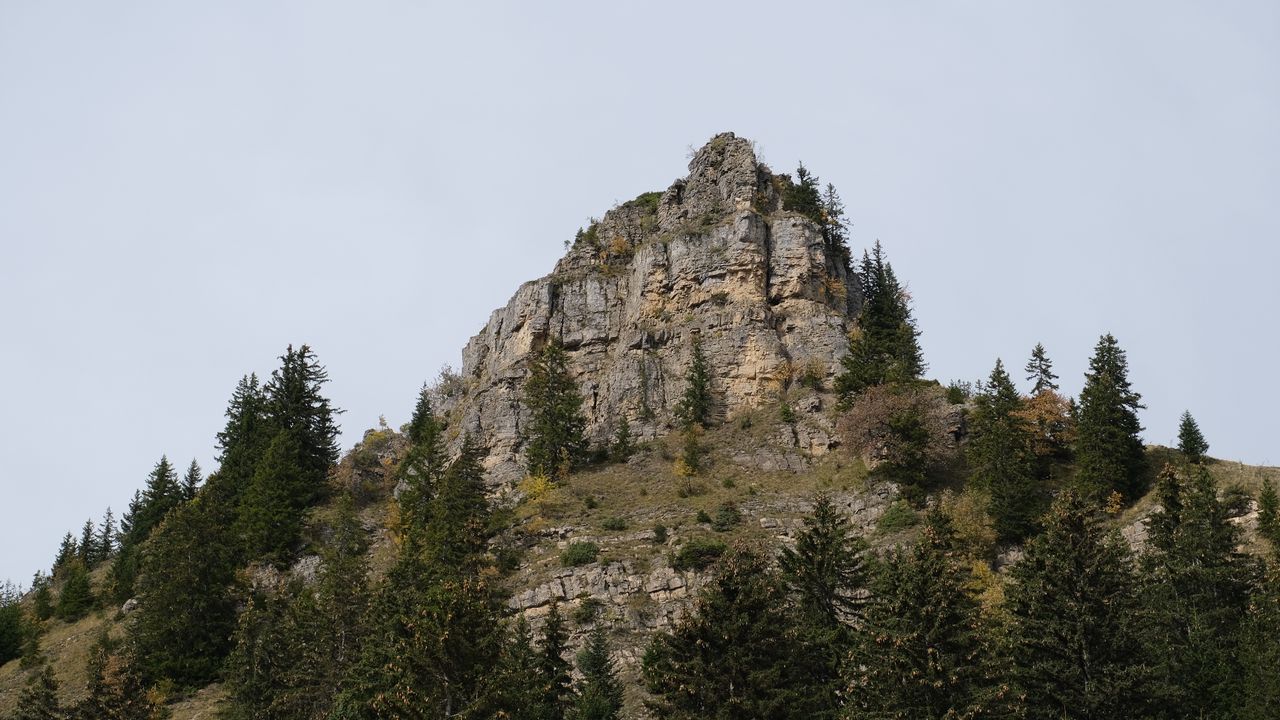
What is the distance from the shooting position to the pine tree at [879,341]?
69.9 metres

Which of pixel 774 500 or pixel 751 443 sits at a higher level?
pixel 751 443

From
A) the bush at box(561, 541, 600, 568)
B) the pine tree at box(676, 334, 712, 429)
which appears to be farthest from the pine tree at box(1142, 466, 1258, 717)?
the pine tree at box(676, 334, 712, 429)

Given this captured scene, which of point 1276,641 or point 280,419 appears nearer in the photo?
point 1276,641

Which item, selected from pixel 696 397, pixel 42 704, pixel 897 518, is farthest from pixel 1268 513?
pixel 42 704

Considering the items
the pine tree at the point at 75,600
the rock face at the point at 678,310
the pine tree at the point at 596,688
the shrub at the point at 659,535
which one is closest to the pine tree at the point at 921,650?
the pine tree at the point at 596,688

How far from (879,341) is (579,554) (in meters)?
29.9

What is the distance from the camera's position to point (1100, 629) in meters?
36.5

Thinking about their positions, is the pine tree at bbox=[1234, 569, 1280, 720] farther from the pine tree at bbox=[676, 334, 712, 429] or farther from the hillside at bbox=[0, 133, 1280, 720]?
the pine tree at bbox=[676, 334, 712, 429]

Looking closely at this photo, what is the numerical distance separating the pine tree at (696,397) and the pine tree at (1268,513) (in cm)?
3551

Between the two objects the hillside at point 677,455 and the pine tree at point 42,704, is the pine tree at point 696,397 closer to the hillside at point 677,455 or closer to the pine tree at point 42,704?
the hillside at point 677,455

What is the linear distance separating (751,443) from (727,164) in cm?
3167

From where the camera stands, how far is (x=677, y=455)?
238 ft

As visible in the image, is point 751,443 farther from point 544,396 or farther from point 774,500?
point 544,396

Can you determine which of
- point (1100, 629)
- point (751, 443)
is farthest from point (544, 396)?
point (1100, 629)
